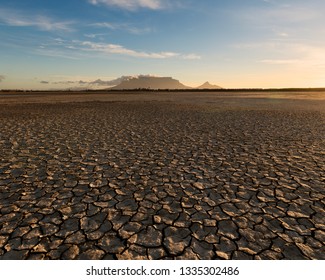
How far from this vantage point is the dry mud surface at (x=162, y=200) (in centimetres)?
289

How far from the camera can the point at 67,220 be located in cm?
344

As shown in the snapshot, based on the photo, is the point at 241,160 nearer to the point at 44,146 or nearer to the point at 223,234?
the point at 223,234

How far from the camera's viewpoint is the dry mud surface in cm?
289

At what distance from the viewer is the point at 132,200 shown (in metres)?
4.03

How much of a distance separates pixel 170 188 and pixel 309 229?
2.32 m

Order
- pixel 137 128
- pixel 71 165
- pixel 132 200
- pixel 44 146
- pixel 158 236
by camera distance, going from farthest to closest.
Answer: pixel 137 128, pixel 44 146, pixel 71 165, pixel 132 200, pixel 158 236

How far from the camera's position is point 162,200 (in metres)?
4.04

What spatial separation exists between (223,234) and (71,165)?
413 cm
